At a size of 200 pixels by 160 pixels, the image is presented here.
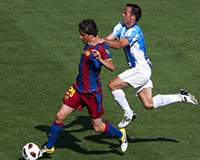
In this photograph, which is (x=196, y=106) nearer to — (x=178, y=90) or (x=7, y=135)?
(x=178, y=90)

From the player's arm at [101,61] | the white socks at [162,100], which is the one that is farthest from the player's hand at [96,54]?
the white socks at [162,100]

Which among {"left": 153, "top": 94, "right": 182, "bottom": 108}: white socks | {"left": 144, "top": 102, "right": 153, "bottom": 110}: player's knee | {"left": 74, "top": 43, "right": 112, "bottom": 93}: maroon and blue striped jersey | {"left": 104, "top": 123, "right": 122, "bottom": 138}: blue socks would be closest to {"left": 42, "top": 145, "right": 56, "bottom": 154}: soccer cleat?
{"left": 104, "top": 123, "right": 122, "bottom": 138}: blue socks

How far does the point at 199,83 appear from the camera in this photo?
61.8 ft

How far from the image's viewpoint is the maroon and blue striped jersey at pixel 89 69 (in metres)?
14.2

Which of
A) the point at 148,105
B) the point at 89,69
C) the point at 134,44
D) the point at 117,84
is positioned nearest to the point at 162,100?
the point at 148,105

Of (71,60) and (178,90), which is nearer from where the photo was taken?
(178,90)

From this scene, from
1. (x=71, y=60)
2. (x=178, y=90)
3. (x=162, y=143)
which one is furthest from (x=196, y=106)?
(x=71, y=60)

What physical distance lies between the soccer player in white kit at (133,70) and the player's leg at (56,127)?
1.53m

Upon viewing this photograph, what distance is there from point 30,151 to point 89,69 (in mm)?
1922

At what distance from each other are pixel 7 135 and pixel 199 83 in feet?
18.0

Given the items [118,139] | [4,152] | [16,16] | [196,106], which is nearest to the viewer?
[4,152]

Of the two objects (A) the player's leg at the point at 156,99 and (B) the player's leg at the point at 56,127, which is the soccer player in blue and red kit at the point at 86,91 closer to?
(B) the player's leg at the point at 56,127

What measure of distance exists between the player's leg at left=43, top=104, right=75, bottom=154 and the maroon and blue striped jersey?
466mm

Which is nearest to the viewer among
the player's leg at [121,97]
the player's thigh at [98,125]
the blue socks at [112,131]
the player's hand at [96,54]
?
the player's hand at [96,54]
